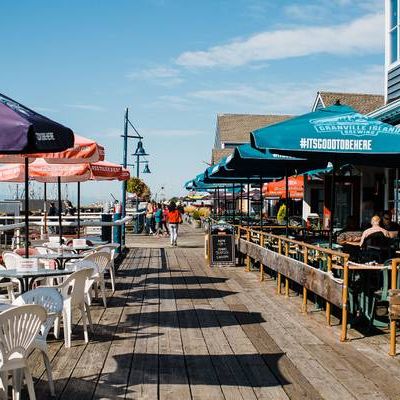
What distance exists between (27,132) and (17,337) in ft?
5.15

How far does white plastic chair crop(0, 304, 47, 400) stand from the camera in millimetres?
4367

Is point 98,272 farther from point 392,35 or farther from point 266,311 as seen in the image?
point 392,35

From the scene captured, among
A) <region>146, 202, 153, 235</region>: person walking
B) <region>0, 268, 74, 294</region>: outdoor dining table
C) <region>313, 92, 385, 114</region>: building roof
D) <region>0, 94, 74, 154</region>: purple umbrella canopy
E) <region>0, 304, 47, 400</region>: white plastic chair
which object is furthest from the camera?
<region>146, 202, 153, 235</region>: person walking

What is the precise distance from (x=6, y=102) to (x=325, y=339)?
439 centimetres

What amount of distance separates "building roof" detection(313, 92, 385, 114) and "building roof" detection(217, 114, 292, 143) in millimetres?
27936

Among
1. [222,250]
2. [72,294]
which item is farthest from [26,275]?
[222,250]

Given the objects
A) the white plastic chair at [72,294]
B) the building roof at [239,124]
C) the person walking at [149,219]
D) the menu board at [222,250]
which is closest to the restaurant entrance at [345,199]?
the menu board at [222,250]

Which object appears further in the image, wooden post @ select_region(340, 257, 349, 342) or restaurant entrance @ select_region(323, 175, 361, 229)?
restaurant entrance @ select_region(323, 175, 361, 229)

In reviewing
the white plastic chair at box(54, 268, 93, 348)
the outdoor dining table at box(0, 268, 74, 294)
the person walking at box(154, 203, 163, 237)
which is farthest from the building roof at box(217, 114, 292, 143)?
the outdoor dining table at box(0, 268, 74, 294)

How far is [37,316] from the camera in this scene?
4562mm

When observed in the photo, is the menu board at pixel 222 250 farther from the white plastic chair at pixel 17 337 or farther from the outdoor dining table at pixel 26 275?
the white plastic chair at pixel 17 337

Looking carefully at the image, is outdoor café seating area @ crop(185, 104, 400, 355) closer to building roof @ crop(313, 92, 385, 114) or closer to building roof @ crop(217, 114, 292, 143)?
building roof @ crop(313, 92, 385, 114)

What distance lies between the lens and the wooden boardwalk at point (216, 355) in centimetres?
539

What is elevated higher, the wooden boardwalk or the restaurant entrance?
the restaurant entrance
